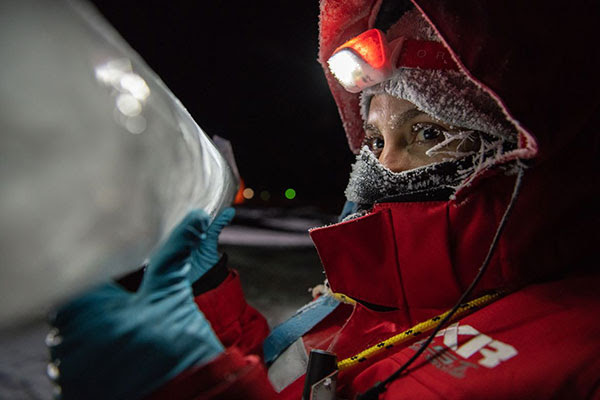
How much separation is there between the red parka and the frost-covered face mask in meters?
0.06

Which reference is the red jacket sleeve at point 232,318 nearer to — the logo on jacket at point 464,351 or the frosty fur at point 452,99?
the logo on jacket at point 464,351

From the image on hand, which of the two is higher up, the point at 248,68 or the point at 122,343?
the point at 248,68

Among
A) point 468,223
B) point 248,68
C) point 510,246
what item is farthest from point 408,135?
point 248,68

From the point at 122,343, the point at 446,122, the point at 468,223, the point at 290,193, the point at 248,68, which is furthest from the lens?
the point at 290,193

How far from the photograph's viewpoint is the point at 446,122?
3.21 feet

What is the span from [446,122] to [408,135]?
0.17m

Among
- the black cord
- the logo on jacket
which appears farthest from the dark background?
the logo on jacket

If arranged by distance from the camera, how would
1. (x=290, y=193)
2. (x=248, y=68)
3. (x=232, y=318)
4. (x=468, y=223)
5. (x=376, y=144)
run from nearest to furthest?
(x=468, y=223) < (x=376, y=144) < (x=232, y=318) < (x=248, y=68) < (x=290, y=193)

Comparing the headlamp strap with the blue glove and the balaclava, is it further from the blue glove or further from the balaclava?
the blue glove

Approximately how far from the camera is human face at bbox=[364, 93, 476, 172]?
3.38 ft

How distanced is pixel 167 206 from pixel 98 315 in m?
0.27

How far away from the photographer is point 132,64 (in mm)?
601

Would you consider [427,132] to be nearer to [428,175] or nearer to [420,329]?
[428,175]

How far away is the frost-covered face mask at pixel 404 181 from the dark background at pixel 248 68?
3.13 m
